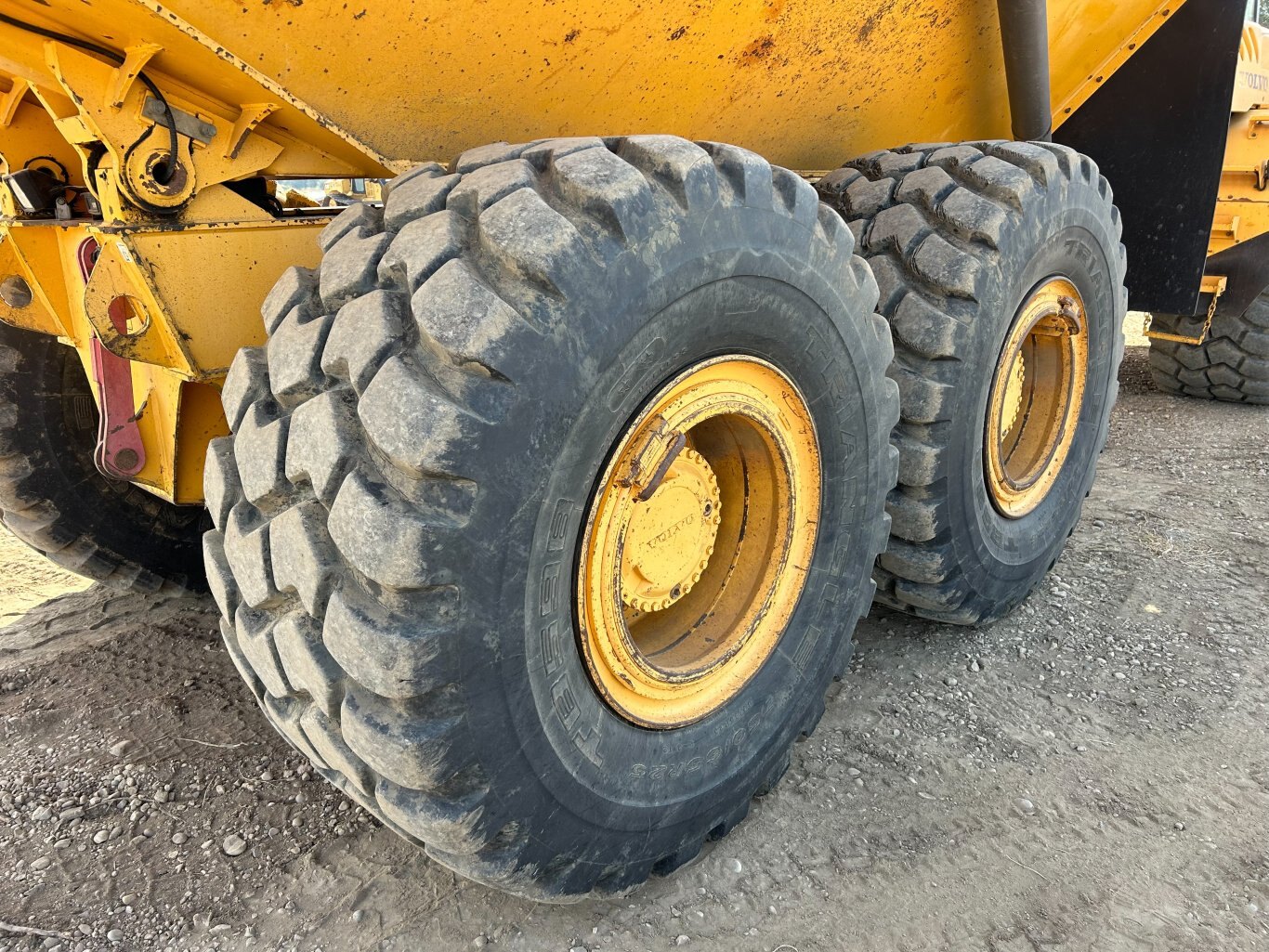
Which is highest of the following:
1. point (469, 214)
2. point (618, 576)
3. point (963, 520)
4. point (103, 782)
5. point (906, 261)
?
point (469, 214)

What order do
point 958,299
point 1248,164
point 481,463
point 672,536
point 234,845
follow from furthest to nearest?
point 1248,164, point 958,299, point 234,845, point 672,536, point 481,463

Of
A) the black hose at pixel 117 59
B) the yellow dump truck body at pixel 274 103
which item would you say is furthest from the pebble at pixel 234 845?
the black hose at pixel 117 59

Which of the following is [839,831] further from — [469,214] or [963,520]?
[469,214]

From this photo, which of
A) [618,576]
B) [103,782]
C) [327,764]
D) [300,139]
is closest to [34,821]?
[103,782]

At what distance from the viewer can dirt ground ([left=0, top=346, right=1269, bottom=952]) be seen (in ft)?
6.40

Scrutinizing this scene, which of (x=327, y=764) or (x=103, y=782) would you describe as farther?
(x=103, y=782)

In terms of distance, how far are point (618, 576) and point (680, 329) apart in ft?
1.66

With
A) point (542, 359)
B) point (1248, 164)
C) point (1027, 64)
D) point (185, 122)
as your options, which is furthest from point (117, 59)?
point (1248, 164)

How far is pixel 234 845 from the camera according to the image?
2154 mm

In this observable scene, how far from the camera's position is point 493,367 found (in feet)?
4.57

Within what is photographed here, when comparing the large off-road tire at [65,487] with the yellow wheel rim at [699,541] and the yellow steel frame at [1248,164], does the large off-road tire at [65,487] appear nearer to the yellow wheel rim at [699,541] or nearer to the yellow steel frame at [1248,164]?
the yellow wheel rim at [699,541]

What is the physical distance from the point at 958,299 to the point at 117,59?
2103mm

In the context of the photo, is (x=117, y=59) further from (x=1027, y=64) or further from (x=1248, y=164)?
(x=1248, y=164)

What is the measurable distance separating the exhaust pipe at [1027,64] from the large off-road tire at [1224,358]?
3.34m
